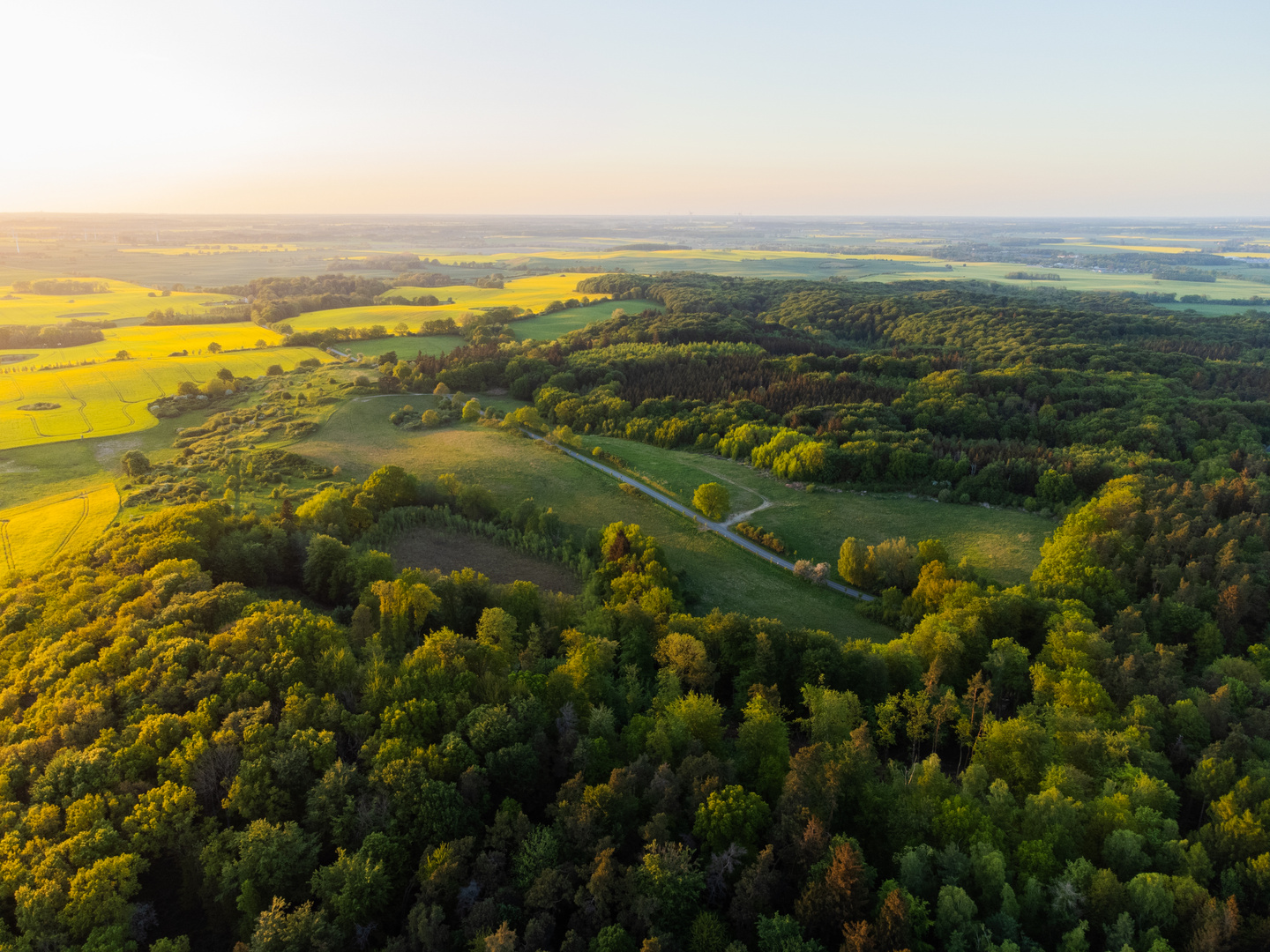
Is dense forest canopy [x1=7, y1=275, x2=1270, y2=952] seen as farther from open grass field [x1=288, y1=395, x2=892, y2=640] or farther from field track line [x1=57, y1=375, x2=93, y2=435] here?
field track line [x1=57, y1=375, x2=93, y2=435]

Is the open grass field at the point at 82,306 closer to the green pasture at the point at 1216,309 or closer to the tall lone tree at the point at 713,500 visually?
the tall lone tree at the point at 713,500

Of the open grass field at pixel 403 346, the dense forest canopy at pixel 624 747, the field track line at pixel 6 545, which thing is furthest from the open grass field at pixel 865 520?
the open grass field at pixel 403 346

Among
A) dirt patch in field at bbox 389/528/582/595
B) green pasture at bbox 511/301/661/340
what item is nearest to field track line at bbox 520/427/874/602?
dirt patch in field at bbox 389/528/582/595

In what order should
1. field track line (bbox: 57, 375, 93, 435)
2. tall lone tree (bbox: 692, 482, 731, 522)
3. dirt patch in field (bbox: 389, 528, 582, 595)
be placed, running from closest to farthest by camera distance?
dirt patch in field (bbox: 389, 528, 582, 595) → tall lone tree (bbox: 692, 482, 731, 522) → field track line (bbox: 57, 375, 93, 435)

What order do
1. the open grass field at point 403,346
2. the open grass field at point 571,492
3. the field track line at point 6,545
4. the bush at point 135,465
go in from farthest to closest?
the open grass field at point 403,346, the bush at point 135,465, the open grass field at point 571,492, the field track line at point 6,545

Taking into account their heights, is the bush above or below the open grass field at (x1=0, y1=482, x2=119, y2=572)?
above

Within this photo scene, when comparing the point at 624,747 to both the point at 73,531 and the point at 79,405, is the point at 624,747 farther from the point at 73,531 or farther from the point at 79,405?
the point at 79,405
